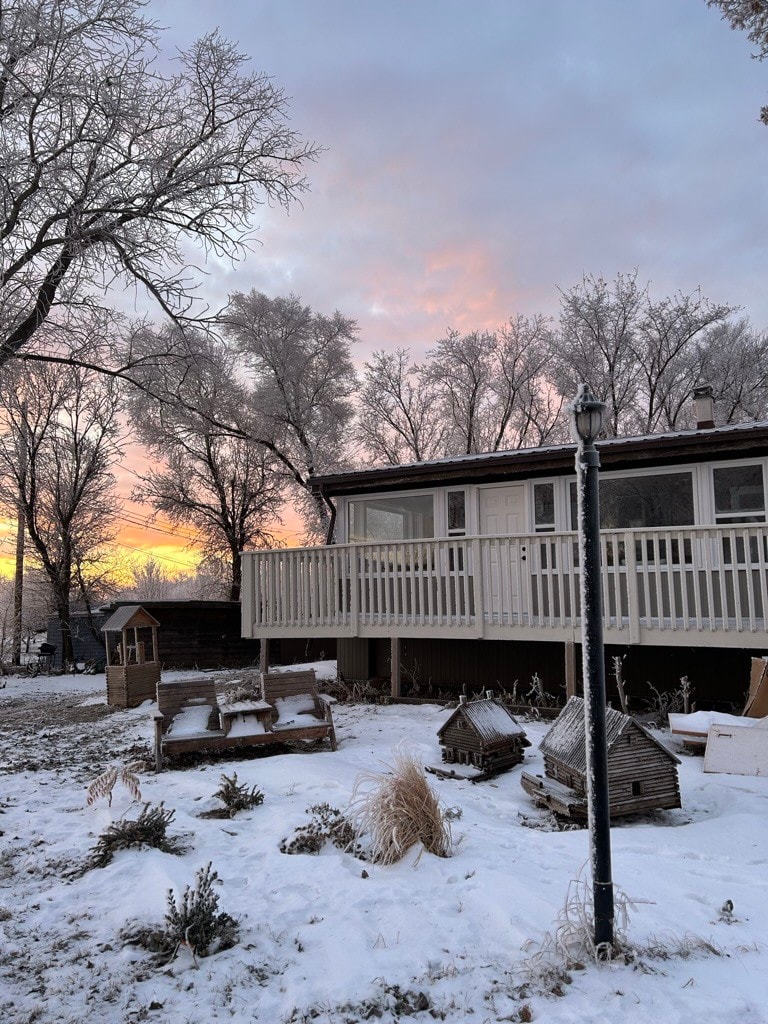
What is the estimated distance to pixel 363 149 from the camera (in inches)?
394

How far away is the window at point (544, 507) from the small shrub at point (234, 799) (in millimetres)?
6158

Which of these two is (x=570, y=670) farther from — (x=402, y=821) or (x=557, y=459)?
(x=402, y=821)

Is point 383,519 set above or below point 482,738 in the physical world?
above

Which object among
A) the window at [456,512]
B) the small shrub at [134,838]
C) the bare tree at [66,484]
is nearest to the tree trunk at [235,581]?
the bare tree at [66,484]

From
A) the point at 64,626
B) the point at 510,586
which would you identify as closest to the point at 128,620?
the point at 510,586

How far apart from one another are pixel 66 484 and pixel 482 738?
16346 millimetres

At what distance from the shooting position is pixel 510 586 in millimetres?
8133

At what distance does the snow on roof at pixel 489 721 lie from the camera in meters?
5.39

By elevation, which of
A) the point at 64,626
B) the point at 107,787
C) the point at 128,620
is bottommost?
the point at 107,787

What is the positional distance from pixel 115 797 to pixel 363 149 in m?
9.48

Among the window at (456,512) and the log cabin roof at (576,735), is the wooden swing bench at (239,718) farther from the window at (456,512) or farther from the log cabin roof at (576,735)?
the window at (456,512)

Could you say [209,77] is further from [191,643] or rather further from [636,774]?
[191,643]

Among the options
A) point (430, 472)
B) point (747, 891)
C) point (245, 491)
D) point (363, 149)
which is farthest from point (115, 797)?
point (245, 491)

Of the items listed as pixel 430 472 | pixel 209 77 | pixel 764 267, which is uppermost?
pixel 764 267
